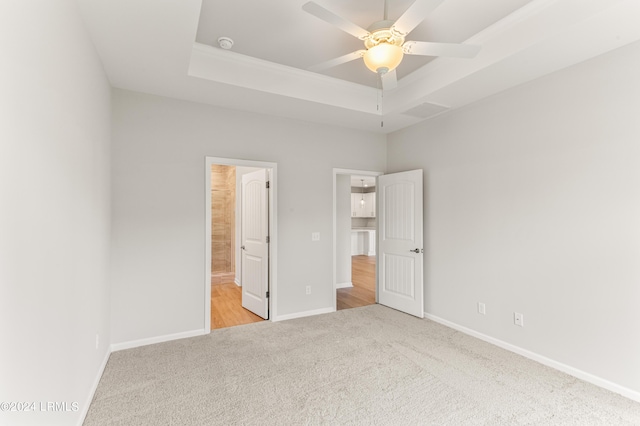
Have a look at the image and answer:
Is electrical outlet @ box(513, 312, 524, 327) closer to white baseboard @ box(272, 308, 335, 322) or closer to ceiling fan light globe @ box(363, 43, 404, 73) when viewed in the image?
white baseboard @ box(272, 308, 335, 322)

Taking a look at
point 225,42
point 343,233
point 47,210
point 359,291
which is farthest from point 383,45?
point 359,291

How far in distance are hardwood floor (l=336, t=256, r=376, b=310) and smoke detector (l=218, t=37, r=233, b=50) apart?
11.9 ft

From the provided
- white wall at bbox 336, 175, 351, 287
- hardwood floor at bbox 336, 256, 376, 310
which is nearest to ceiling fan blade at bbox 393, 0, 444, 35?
hardwood floor at bbox 336, 256, 376, 310

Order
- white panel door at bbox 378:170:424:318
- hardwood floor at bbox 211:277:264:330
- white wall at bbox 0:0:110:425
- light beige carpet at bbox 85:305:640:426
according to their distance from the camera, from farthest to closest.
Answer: white panel door at bbox 378:170:424:318 → hardwood floor at bbox 211:277:264:330 → light beige carpet at bbox 85:305:640:426 → white wall at bbox 0:0:110:425

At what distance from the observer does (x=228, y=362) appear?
2.90m

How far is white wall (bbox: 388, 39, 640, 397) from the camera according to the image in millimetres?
2426

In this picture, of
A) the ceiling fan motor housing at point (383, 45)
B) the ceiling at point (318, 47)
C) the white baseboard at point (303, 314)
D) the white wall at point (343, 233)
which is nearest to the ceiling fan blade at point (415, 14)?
the ceiling fan motor housing at point (383, 45)

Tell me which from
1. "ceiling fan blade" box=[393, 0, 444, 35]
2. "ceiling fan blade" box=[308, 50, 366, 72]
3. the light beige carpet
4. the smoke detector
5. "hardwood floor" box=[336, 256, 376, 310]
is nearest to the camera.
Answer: "ceiling fan blade" box=[393, 0, 444, 35]

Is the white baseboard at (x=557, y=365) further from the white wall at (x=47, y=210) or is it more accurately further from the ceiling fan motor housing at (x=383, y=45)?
the white wall at (x=47, y=210)

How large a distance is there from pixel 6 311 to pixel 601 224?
12.1ft

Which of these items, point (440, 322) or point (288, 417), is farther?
point (440, 322)

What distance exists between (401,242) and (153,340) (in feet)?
10.7

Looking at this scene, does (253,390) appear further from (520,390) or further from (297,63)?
(297,63)

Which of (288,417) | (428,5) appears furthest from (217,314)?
(428,5)
